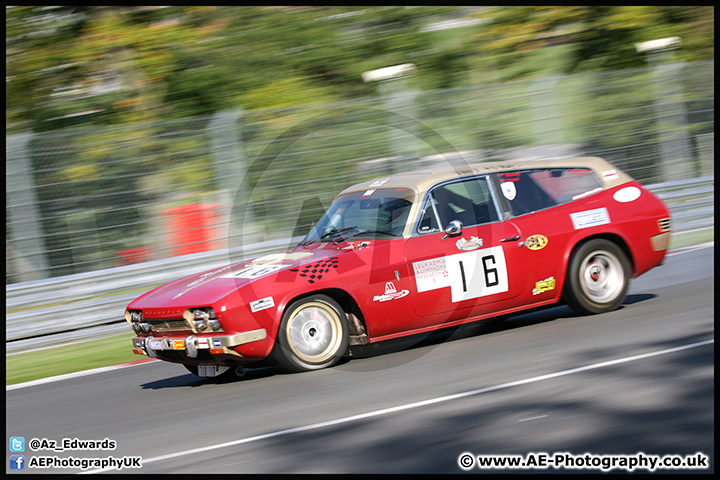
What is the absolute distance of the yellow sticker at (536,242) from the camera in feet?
22.4

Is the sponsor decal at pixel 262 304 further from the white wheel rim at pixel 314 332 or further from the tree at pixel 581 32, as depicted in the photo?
the tree at pixel 581 32

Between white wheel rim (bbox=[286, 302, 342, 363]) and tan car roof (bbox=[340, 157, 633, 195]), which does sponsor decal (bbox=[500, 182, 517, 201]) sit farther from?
white wheel rim (bbox=[286, 302, 342, 363])

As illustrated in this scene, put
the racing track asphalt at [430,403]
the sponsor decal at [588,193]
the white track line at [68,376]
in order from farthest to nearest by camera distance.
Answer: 1. the white track line at [68,376]
2. the sponsor decal at [588,193]
3. the racing track asphalt at [430,403]

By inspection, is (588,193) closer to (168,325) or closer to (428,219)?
(428,219)

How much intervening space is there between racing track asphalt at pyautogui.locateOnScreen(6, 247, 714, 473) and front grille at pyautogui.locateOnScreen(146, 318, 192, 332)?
565 mm

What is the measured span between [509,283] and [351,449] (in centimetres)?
309

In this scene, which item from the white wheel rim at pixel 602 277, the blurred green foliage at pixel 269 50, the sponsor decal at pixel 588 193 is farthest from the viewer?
the blurred green foliage at pixel 269 50

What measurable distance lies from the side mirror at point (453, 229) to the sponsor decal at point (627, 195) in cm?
191

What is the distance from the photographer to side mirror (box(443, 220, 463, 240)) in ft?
21.5

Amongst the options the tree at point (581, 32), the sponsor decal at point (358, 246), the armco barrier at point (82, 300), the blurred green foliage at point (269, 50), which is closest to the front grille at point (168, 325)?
the sponsor decal at point (358, 246)

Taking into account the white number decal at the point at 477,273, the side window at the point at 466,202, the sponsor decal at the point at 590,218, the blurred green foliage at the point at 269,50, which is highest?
the blurred green foliage at the point at 269,50

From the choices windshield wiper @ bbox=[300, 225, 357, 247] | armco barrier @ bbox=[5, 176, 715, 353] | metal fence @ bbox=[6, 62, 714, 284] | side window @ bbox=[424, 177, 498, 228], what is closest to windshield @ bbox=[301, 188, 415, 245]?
windshield wiper @ bbox=[300, 225, 357, 247]

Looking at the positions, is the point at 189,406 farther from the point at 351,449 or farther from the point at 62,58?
the point at 62,58

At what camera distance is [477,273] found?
6586mm
